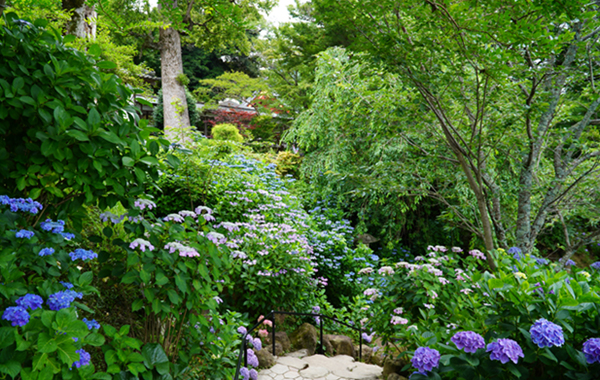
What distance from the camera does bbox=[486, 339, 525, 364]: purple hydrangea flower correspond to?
1.53 meters

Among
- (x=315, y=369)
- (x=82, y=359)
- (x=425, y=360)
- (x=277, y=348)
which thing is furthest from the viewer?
(x=277, y=348)

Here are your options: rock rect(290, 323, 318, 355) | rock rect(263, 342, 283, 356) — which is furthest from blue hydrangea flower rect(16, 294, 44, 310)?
rock rect(290, 323, 318, 355)

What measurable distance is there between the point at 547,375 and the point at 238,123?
14.3 metres

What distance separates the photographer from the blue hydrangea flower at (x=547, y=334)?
4.91 ft

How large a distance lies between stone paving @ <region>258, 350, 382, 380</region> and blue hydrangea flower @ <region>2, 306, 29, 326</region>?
2.04m

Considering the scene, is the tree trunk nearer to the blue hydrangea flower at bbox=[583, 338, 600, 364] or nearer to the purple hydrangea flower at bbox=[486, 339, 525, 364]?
the purple hydrangea flower at bbox=[486, 339, 525, 364]

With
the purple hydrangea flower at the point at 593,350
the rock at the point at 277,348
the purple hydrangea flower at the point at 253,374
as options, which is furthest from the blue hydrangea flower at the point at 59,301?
the rock at the point at 277,348

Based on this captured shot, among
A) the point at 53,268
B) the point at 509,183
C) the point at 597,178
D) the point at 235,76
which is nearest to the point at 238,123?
the point at 235,76

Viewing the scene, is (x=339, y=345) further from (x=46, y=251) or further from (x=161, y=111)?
(x=161, y=111)

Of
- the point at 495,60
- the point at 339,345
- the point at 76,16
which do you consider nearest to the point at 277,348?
the point at 339,345

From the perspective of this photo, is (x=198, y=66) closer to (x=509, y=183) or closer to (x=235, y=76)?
(x=235, y=76)

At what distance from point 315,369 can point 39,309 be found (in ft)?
7.91

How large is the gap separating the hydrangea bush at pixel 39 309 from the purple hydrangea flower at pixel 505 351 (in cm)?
169

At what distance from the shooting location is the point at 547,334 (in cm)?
151
